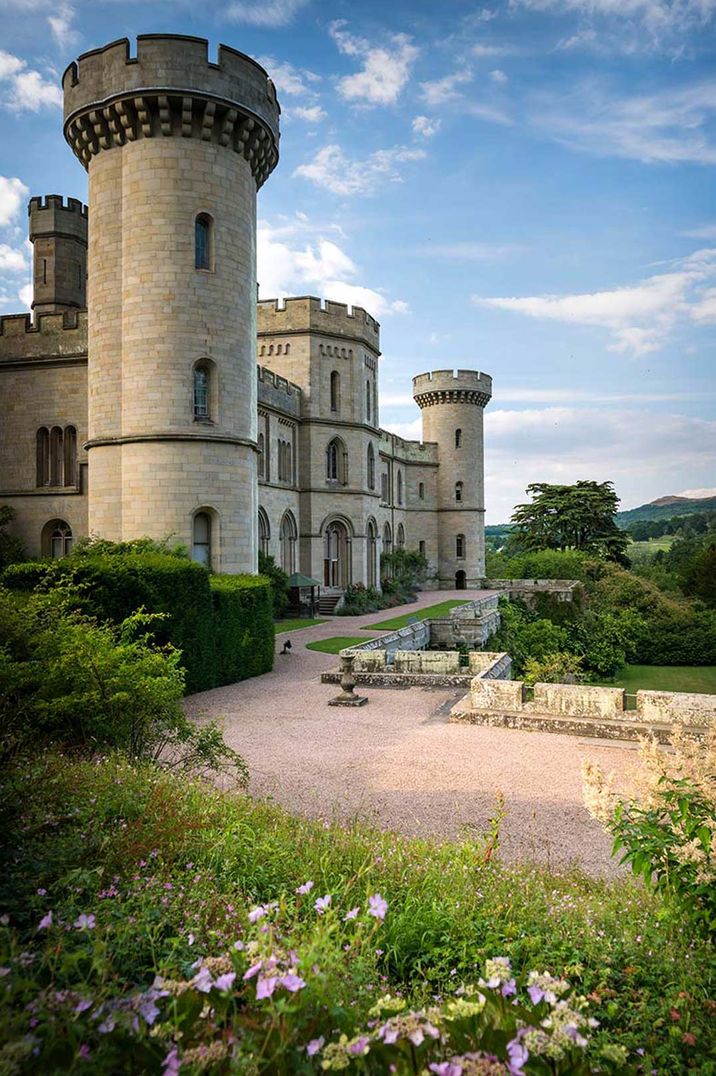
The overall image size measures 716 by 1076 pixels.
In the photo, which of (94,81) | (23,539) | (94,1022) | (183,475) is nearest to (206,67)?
(94,81)

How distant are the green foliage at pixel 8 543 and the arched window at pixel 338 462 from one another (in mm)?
14975

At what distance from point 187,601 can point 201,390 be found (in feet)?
19.9

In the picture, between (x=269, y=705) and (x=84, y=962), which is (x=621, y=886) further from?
(x=269, y=705)

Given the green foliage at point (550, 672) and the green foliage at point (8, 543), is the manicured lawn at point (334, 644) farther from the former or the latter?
the green foliage at point (8, 543)

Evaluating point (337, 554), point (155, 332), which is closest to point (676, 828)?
point (155, 332)

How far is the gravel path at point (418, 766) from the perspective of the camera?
6.58 m

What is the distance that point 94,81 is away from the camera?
16266 millimetres

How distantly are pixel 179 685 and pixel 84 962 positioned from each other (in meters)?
4.81

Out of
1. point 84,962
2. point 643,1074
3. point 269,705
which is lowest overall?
point 269,705

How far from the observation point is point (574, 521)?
162 ft

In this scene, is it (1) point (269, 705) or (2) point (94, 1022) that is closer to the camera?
(2) point (94, 1022)

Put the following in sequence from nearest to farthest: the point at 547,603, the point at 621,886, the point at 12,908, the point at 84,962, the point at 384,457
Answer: the point at 84,962, the point at 12,908, the point at 621,886, the point at 547,603, the point at 384,457

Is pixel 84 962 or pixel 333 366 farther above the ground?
pixel 333 366

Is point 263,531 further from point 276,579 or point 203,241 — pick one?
point 203,241
